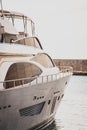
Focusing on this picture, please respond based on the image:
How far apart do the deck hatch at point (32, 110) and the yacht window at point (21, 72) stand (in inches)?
52.8

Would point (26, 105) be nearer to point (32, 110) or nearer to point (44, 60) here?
point (32, 110)

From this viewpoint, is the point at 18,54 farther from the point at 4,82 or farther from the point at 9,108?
the point at 9,108

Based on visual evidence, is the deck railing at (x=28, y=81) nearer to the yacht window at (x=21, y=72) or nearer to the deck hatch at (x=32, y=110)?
the yacht window at (x=21, y=72)

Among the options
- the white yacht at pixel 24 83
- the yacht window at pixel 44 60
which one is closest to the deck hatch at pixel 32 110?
the white yacht at pixel 24 83

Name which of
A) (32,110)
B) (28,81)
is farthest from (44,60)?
(32,110)

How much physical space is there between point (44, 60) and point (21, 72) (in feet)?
11.6

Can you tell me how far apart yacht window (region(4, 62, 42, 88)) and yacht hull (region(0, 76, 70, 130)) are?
774mm

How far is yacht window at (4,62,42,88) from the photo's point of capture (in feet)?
56.6

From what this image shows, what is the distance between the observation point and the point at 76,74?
153375 millimetres

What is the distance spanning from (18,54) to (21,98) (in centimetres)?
280

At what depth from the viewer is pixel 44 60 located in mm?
21328

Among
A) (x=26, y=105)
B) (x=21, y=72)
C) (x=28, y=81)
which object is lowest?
(x=26, y=105)

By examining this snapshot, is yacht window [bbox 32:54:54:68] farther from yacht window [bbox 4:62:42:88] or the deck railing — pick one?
the deck railing

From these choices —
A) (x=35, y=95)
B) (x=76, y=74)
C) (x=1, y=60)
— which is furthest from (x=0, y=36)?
(x=76, y=74)
